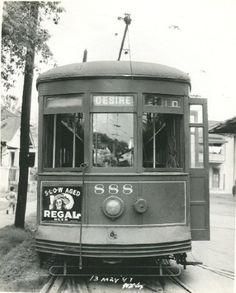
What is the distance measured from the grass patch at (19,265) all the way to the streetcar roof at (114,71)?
111 inches

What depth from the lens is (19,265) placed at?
6.81 m

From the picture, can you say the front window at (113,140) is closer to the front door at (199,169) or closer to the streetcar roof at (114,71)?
the streetcar roof at (114,71)

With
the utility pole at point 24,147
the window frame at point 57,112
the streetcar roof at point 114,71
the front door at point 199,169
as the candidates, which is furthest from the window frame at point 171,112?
the utility pole at point 24,147

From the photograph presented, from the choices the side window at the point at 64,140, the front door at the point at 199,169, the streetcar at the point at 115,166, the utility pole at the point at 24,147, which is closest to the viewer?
the streetcar at the point at 115,166

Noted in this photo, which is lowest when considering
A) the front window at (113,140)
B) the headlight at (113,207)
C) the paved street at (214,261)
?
the paved street at (214,261)

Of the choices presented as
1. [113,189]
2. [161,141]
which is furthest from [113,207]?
[161,141]

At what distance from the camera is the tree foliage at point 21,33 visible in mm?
7116

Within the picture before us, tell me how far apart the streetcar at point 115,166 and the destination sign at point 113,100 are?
14mm

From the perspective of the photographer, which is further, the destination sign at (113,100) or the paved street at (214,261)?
the paved street at (214,261)

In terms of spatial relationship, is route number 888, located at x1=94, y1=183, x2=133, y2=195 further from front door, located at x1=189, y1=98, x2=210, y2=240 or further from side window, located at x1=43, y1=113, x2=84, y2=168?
front door, located at x1=189, y1=98, x2=210, y2=240

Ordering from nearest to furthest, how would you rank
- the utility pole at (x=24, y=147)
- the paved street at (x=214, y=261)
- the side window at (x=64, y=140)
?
the side window at (x=64, y=140)
the paved street at (x=214, y=261)
the utility pole at (x=24, y=147)

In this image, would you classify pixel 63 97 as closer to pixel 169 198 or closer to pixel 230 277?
pixel 169 198

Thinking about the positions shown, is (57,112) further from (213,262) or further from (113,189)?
(213,262)

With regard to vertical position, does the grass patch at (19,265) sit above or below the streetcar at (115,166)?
below
